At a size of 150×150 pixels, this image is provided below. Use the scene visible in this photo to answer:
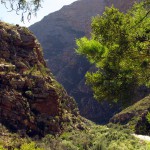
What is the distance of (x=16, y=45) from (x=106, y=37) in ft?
184

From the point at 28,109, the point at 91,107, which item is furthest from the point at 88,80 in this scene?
the point at 91,107

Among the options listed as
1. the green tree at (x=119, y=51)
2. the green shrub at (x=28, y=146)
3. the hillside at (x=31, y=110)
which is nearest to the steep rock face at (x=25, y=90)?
the hillside at (x=31, y=110)

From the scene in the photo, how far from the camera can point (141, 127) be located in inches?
3403

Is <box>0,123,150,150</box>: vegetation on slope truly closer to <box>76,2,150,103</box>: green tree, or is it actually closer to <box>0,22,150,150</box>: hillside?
<box>0,22,150,150</box>: hillside

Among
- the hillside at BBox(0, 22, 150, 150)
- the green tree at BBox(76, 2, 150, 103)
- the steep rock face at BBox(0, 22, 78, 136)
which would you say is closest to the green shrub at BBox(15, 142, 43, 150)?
the hillside at BBox(0, 22, 150, 150)

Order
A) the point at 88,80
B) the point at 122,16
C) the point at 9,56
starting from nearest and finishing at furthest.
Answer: the point at 122,16 < the point at 88,80 < the point at 9,56

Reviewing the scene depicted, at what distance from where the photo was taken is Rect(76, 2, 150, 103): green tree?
9734 millimetres

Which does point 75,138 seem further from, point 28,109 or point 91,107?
point 91,107

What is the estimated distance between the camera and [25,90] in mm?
59125

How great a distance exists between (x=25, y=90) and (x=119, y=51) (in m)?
49.9

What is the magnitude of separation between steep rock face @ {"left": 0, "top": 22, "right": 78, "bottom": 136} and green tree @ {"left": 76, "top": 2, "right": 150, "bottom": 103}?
43.2 m

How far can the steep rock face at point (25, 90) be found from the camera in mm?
53934

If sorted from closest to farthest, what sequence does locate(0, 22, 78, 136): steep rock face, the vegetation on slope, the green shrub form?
the green shrub → the vegetation on slope → locate(0, 22, 78, 136): steep rock face

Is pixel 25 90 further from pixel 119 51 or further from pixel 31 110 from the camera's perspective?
pixel 119 51
